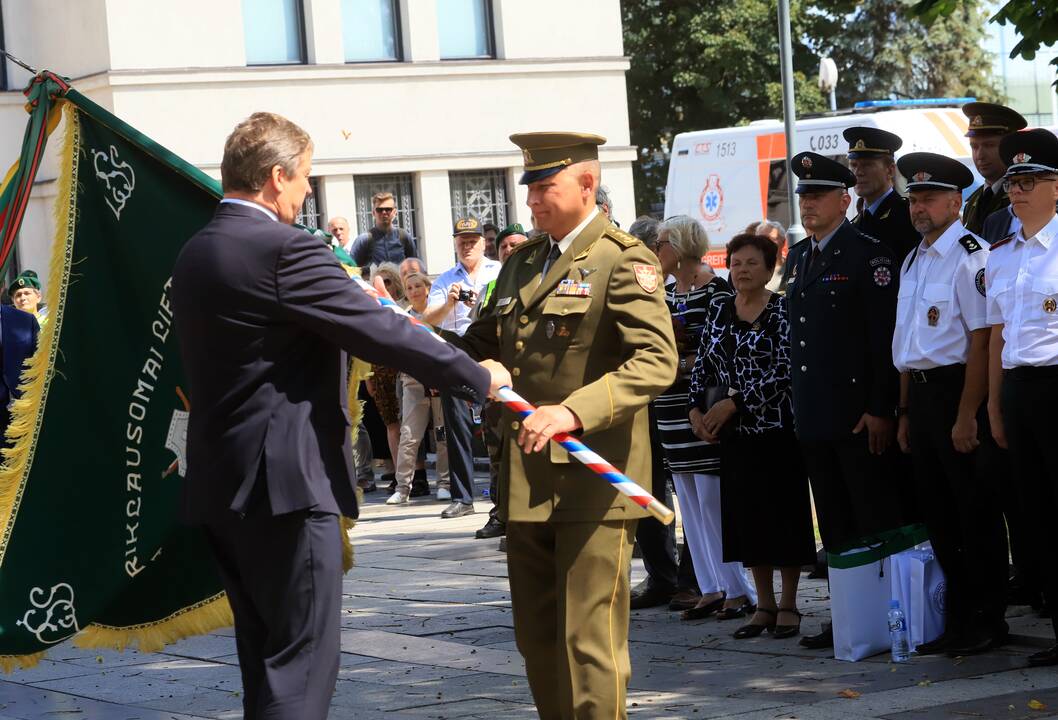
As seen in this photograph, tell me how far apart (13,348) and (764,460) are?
460 centimetres

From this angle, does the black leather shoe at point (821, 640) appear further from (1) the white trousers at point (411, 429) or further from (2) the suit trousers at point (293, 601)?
(1) the white trousers at point (411, 429)

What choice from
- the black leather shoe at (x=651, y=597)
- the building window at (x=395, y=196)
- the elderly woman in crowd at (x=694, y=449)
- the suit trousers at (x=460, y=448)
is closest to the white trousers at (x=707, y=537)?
the elderly woman in crowd at (x=694, y=449)

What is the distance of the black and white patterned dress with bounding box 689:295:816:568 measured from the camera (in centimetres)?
823

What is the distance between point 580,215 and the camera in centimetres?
574

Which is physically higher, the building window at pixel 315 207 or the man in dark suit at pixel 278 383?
the building window at pixel 315 207

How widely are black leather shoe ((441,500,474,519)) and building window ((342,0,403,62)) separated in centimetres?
1432

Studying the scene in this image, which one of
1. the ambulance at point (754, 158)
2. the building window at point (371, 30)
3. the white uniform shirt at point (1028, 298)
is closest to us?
the white uniform shirt at point (1028, 298)

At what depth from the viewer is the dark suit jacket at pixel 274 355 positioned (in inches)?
191

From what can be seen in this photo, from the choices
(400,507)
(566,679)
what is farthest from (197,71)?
(566,679)

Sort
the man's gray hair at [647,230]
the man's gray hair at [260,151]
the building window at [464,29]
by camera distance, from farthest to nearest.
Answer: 1. the building window at [464,29]
2. the man's gray hair at [647,230]
3. the man's gray hair at [260,151]

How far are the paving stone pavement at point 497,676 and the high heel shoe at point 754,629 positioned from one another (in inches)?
3.4

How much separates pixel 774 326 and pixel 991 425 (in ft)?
4.45

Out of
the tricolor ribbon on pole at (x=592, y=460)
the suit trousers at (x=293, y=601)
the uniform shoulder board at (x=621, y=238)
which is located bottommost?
the suit trousers at (x=293, y=601)

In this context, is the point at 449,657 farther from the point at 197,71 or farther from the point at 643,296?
the point at 197,71
